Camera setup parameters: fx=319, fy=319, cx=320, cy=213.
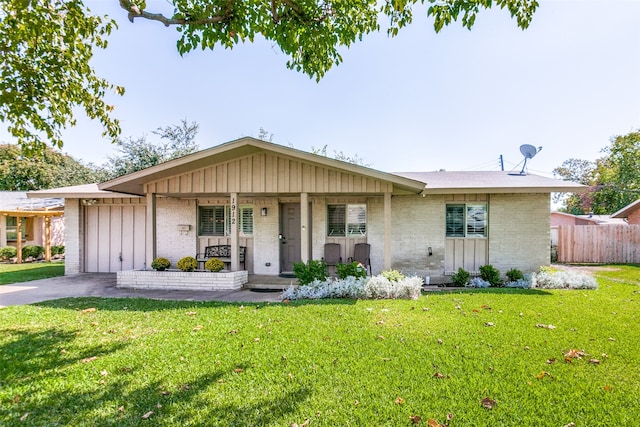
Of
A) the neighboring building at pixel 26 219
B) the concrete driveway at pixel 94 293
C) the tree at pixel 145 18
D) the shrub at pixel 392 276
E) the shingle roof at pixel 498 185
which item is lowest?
the concrete driveway at pixel 94 293

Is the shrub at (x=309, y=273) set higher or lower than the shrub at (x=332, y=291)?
higher

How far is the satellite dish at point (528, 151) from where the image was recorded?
35.3 ft

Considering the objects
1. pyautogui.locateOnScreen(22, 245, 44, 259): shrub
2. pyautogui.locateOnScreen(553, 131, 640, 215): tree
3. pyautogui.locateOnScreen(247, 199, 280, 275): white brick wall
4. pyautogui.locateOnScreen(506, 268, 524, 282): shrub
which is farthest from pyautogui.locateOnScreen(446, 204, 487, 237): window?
pyautogui.locateOnScreen(553, 131, 640, 215): tree

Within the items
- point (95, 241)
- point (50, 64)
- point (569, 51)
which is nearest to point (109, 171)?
point (95, 241)

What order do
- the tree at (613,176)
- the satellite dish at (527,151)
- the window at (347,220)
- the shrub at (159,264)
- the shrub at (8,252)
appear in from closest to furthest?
the shrub at (159,264) < the window at (347,220) < the satellite dish at (527,151) < the shrub at (8,252) < the tree at (613,176)

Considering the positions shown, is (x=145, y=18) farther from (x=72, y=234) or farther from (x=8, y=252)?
(x=8, y=252)

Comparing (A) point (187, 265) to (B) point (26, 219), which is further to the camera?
(B) point (26, 219)

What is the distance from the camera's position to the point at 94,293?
24.5 ft

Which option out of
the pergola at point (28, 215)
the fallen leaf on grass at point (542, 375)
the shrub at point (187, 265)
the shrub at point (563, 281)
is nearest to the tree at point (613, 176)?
the shrub at point (563, 281)

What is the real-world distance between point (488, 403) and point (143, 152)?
21065mm

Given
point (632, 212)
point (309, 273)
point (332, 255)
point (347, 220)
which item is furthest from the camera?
point (632, 212)

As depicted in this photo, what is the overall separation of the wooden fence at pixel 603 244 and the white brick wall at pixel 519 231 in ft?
24.0

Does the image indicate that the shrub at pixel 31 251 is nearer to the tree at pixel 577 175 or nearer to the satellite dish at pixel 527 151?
the satellite dish at pixel 527 151

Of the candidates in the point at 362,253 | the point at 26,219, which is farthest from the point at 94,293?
the point at 26,219
